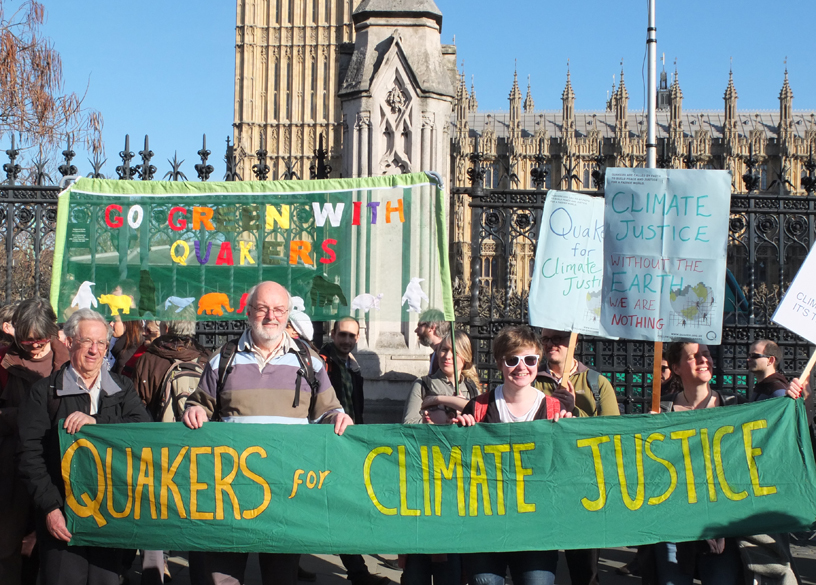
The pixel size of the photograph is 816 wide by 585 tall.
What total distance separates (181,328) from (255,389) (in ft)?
3.93

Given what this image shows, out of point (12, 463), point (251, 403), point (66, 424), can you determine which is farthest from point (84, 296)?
point (251, 403)

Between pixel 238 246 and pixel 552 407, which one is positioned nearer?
pixel 552 407

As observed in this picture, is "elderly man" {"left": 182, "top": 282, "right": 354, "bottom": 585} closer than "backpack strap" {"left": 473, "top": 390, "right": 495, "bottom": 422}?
Yes

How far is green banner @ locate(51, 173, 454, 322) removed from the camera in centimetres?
488

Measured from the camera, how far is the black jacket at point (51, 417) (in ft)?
12.4

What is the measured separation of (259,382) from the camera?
12.3ft

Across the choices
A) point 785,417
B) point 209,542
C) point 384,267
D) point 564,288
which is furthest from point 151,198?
point 785,417

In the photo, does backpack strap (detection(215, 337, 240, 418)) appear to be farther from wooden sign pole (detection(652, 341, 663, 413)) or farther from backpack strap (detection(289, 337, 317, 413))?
wooden sign pole (detection(652, 341, 663, 413))

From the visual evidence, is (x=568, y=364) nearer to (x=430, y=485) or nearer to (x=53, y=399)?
(x=430, y=485)

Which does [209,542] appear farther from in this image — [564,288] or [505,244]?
[505,244]

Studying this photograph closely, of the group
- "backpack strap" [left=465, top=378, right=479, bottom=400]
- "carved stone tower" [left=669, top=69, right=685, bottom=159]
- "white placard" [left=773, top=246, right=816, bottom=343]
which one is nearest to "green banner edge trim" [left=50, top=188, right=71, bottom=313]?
"backpack strap" [left=465, top=378, right=479, bottom=400]

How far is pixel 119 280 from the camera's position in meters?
4.92

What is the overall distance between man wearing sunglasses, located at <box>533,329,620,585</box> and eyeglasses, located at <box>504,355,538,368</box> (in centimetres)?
58

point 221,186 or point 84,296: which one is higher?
point 221,186
